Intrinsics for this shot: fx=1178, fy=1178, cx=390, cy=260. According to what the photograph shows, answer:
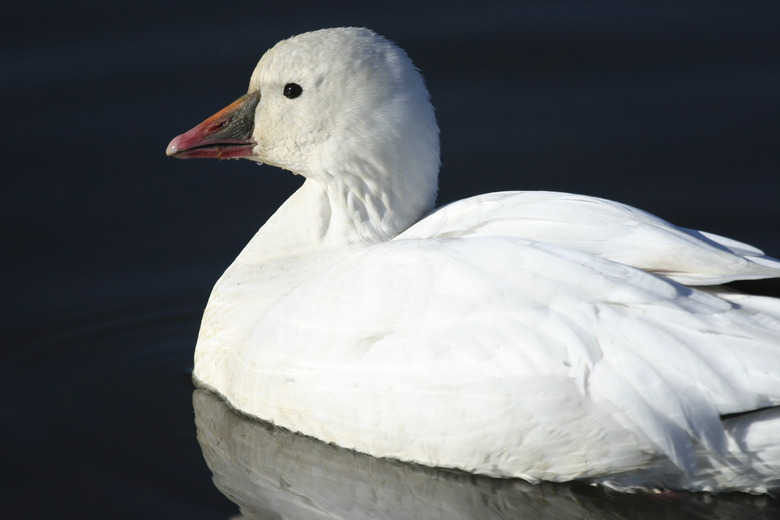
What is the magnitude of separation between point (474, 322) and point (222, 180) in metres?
3.22

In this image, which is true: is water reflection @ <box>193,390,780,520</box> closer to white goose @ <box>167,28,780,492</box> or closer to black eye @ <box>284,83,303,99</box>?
white goose @ <box>167,28,780,492</box>

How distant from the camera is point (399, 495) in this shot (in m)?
5.09

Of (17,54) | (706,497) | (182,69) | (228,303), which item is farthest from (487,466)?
(17,54)

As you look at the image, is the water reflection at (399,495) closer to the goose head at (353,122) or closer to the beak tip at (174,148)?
the goose head at (353,122)

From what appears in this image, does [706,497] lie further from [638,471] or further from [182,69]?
[182,69]

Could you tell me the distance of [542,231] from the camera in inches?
199

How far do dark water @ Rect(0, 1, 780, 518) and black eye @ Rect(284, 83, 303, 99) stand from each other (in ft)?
4.94

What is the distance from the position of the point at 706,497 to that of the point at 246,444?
208 cm

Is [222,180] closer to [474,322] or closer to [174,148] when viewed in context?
[174,148]

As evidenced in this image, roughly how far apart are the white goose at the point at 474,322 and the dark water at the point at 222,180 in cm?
28

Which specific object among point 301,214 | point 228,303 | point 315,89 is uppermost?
point 315,89

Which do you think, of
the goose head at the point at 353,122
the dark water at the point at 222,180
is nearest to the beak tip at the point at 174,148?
the goose head at the point at 353,122

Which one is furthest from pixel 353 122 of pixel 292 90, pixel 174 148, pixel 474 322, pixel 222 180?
pixel 222 180

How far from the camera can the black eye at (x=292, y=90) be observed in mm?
5543
